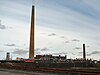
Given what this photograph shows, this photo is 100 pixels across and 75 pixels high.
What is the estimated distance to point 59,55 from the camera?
565 feet

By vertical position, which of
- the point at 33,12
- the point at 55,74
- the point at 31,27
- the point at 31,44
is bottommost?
the point at 55,74

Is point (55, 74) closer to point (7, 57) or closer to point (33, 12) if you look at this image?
point (33, 12)

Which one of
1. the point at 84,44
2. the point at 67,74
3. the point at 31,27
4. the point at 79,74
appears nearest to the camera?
the point at 79,74

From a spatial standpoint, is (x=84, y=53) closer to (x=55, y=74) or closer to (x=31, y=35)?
(x=31, y=35)

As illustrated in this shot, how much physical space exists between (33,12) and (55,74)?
8291 cm

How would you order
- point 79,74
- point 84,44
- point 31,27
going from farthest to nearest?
point 84,44 → point 31,27 → point 79,74

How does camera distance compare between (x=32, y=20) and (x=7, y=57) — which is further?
(x=7, y=57)

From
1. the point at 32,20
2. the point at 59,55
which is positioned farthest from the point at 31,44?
the point at 59,55

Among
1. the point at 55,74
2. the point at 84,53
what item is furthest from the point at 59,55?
the point at 55,74

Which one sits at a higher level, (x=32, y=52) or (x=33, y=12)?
(x=33, y=12)

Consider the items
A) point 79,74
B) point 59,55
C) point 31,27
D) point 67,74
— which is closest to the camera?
point 79,74

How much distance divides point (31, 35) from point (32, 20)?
8.09m

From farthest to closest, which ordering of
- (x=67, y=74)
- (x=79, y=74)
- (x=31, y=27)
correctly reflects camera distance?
(x=31, y=27)
(x=67, y=74)
(x=79, y=74)

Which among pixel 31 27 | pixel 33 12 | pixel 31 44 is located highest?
pixel 33 12
